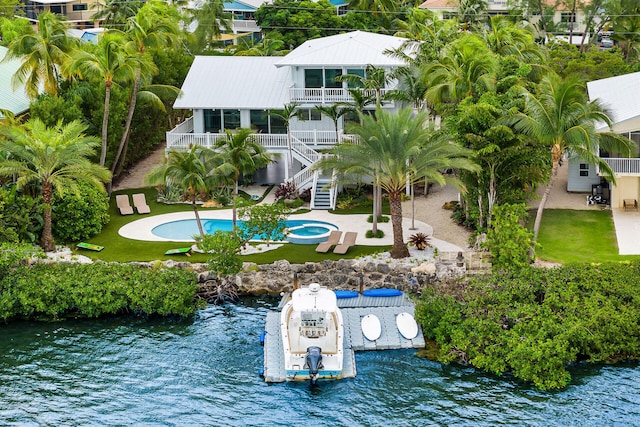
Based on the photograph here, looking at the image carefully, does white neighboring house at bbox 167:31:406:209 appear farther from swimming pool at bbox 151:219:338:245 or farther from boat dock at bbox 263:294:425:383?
boat dock at bbox 263:294:425:383

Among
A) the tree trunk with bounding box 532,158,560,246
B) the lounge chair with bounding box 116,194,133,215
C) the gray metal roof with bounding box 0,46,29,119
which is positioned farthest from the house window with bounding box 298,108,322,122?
the tree trunk with bounding box 532,158,560,246

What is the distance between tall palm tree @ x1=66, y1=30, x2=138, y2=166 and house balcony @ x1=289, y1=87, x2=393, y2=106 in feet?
31.4

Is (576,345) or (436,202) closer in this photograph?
(576,345)

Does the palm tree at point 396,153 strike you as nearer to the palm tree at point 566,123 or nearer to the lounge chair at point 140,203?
the palm tree at point 566,123

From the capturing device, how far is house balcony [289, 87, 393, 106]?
2279 inches

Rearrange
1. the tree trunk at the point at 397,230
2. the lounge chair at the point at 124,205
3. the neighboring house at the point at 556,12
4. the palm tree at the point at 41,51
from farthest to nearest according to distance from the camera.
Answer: the neighboring house at the point at 556,12
the lounge chair at the point at 124,205
the palm tree at the point at 41,51
the tree trunk at the point at 397,230

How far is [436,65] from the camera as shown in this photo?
5097 centimetres

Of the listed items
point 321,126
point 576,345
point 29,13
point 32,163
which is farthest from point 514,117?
point 29,13

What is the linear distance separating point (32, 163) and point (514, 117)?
2158 cm

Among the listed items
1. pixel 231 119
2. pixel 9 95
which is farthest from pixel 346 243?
pixel 9 95

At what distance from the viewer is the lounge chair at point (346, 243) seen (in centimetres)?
4691

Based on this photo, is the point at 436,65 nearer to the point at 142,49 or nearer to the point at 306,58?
the point at 306,58

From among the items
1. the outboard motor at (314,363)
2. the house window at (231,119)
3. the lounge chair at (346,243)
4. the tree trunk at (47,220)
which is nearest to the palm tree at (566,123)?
the lounge chair at (346,243)

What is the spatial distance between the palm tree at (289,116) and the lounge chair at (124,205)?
901 cm
